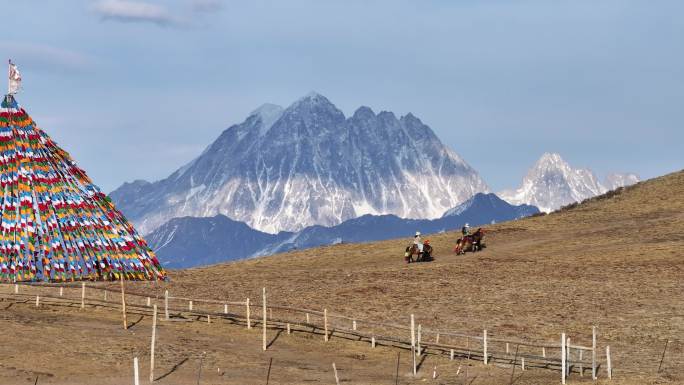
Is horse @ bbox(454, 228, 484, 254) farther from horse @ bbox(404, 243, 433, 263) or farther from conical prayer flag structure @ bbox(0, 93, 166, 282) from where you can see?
conical prayer flag structure @ bbox(0, 93, 166, 282)

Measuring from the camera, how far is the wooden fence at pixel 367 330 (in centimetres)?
4653

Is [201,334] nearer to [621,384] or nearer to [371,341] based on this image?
[371,341]

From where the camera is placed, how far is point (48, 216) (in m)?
66.1

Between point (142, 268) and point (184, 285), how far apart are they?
99.3 inches

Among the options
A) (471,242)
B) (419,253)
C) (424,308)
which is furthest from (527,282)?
(471,242)

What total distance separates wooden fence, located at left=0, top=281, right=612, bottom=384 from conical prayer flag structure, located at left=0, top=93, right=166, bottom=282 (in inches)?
96.8

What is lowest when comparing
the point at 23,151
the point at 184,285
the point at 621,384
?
the point at 621,384

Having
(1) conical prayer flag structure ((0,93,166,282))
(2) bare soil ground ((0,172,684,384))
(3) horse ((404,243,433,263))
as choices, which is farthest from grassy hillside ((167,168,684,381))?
(1) conical prayer flag structure ((0,93,166,282))

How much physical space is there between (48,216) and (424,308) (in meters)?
20.8

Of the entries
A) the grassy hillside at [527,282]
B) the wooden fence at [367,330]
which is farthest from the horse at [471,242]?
the wooden fence at [367,330]

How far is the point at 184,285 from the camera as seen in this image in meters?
70.0

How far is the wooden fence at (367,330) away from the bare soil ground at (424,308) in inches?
25.3

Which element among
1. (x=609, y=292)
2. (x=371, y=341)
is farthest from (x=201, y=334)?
(x=609, y=292)

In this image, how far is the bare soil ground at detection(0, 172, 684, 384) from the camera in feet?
145
